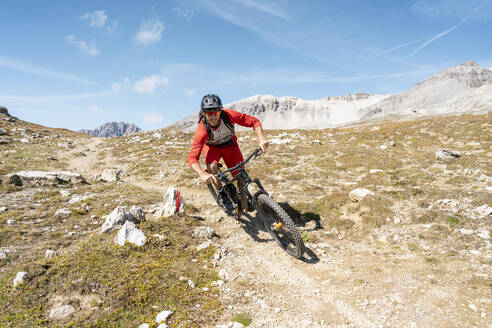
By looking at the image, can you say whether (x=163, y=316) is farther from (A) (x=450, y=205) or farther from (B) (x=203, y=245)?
(A) (x=450, y=205)

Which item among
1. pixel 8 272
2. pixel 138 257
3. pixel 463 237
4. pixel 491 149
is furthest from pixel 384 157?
pixel 8 272

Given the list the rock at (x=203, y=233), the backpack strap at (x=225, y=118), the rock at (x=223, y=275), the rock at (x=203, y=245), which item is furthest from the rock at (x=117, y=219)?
the backpack strap at (x=225, y=118)

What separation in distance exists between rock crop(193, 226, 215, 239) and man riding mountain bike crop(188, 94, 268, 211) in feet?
3.56

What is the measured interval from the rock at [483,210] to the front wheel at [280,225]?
249 inches

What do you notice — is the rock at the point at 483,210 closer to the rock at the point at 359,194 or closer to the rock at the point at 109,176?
the rock at the point at 359,194

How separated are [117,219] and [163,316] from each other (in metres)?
4.53

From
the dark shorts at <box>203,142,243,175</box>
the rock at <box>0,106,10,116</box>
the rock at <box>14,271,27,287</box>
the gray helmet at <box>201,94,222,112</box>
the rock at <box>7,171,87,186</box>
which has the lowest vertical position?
the rock at <box>14,271,27,287</box>

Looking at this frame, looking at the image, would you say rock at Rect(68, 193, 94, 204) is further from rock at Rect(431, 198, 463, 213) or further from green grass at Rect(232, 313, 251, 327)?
rock at Rect(431, 198, 463, 213)

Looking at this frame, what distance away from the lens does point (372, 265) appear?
6.60 m

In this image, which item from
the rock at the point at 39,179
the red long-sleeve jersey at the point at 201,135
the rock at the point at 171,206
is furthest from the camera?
the rock at the point at 39,179

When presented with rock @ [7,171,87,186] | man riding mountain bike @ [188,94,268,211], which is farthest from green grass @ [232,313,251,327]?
Answer: rock @ [7,171,87,186]

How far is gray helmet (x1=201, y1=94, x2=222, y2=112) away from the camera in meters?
7.44

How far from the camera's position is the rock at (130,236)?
7.13 metres

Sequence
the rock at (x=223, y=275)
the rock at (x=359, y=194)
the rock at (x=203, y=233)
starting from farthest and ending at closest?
the rock at (x=359, y=194) < the rock at (x=203, y=233) < the rock at (x=223, y=275)
